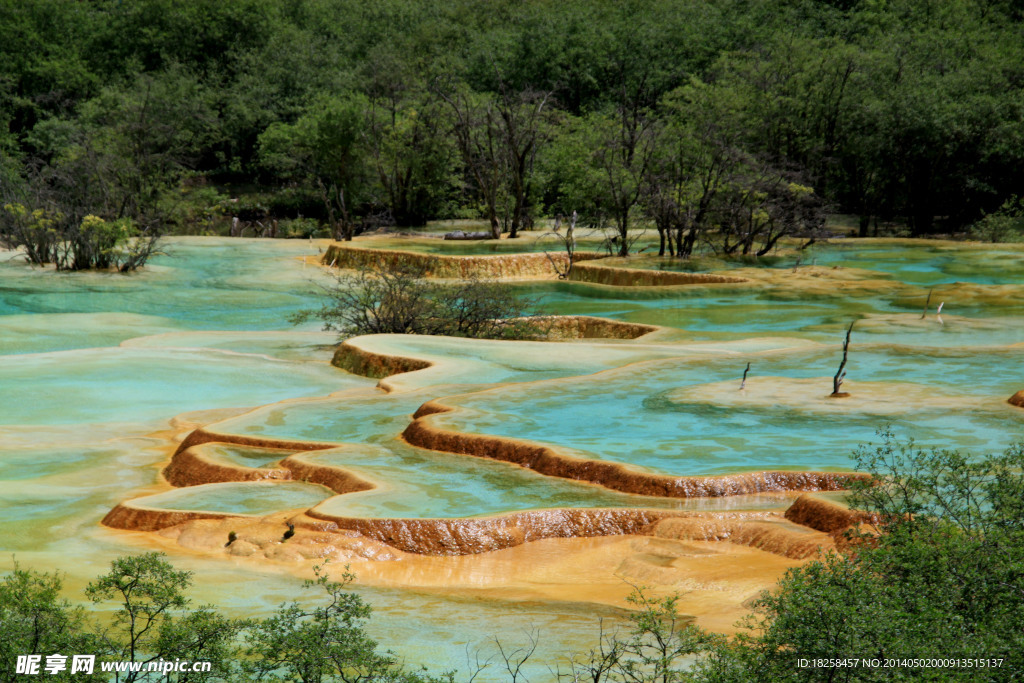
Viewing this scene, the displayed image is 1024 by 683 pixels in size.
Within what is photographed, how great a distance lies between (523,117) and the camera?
31.9 m

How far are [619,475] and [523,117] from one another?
26033mm

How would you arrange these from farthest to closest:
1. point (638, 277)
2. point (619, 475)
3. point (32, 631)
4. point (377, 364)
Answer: point (638, 277) → point (377, 364) → point (619, 475) → point (32, 631)

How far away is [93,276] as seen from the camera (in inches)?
859

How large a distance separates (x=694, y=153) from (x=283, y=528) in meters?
20.8

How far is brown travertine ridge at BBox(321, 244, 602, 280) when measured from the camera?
74.9ft

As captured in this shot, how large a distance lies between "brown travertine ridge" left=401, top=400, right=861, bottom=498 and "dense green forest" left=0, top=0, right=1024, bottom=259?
1613 centimetres

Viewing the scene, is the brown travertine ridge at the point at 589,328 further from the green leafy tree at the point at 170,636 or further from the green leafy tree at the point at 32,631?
the green leafy tree at the point at 32,631

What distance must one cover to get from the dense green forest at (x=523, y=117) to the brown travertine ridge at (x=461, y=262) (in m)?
2.16

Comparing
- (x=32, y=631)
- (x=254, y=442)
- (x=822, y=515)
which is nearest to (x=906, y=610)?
(x=822, y=515)

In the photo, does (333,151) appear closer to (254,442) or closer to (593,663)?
(254,442)

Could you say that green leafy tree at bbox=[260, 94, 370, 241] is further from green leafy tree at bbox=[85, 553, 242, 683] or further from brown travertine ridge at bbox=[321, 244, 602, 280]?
green leafy tree at bbox=[85, 553, 242, 683]

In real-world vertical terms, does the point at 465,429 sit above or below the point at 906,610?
below

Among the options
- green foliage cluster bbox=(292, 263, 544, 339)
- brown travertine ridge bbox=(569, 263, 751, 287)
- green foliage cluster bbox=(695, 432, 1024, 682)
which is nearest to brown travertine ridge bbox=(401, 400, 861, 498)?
green foliage cluster bbox=(695, 432, 1024, 682)

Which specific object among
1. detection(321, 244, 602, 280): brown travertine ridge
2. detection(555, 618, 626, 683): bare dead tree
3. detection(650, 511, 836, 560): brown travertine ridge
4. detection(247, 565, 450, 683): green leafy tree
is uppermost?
detection(321, 244, 602, 280): brown travertine ridge
